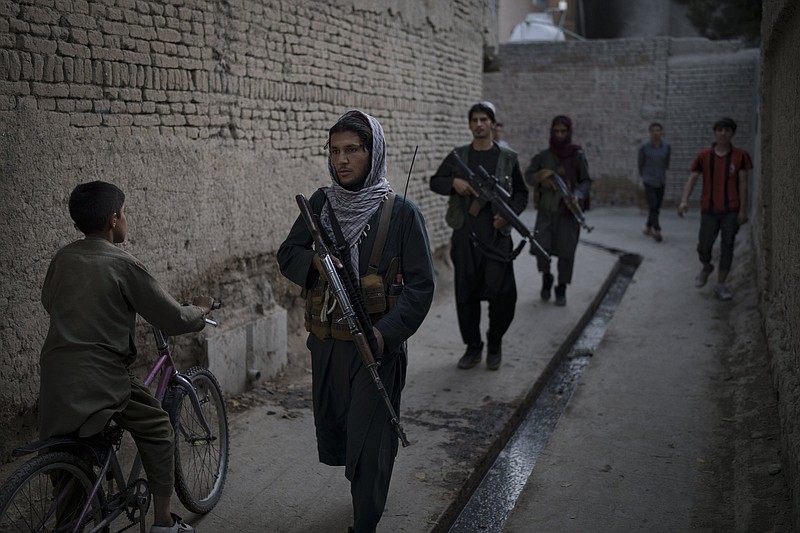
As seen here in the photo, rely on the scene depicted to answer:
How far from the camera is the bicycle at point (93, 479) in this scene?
2.57m

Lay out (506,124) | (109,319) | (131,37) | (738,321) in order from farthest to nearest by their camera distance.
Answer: (506,124) → (738,321) → (131,37) → (109,319)

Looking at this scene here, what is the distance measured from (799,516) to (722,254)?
5.19 m

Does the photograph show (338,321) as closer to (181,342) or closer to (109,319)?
(109,319)

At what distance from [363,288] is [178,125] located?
197 cm

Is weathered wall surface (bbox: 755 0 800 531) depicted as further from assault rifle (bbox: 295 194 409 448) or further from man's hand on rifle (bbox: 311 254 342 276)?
man's hand on rifle (bbox: 311 254 342 276)

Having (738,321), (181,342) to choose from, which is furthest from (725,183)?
(181,342)

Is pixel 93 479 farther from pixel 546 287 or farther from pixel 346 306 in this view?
pixel 546 287

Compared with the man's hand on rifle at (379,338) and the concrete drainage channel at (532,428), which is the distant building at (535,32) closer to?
the concrete drainage channel at (532,428)

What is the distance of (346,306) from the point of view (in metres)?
3.02

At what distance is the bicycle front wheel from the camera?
344 cm

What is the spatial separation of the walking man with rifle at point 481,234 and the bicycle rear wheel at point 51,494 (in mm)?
3402

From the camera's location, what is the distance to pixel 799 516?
3.19 metres

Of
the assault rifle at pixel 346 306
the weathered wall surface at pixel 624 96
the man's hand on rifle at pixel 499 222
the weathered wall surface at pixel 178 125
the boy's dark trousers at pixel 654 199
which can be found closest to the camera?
the assault rifle at pixel 346 306

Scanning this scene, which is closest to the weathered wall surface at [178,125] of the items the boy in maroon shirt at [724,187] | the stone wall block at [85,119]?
the stone wall block at [85,119]
